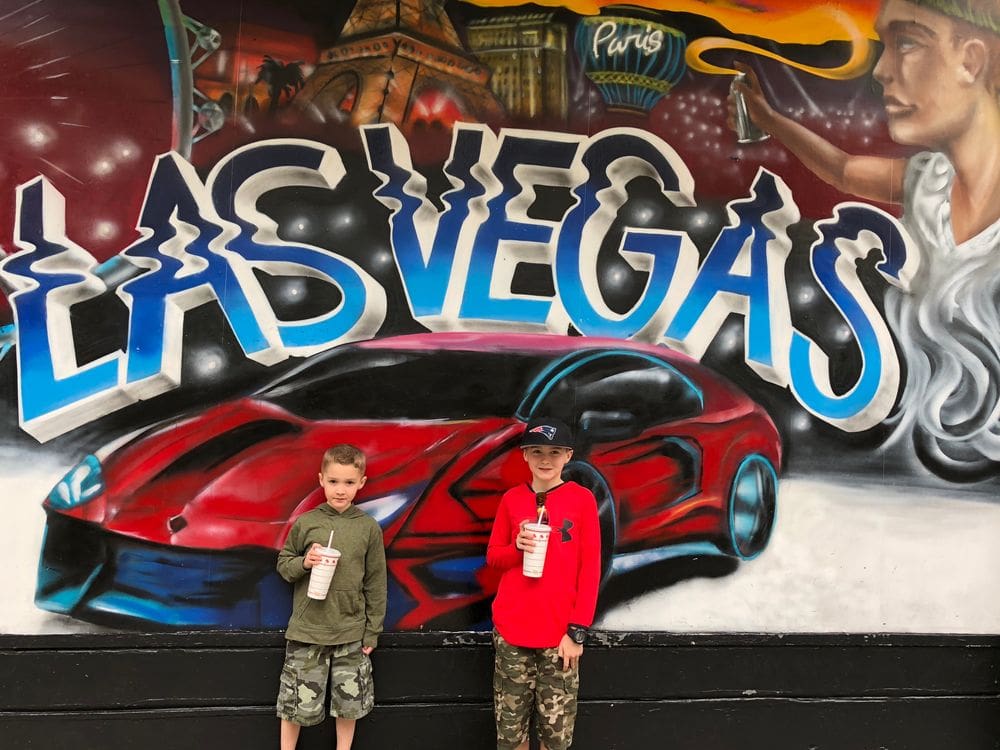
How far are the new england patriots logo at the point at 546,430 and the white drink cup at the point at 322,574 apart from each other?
1.14 m

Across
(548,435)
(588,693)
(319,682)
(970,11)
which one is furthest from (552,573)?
(970,11)

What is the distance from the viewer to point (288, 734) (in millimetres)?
3822

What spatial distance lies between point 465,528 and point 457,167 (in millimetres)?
2107

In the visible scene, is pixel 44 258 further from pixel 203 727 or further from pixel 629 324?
pixel 629 324

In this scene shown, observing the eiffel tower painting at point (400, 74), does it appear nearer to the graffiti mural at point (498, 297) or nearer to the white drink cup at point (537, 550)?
the graffiti mural at point (498, 297)

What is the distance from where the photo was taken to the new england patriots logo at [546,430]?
12.2 feet

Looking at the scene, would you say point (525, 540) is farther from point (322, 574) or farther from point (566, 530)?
point (322, 574)

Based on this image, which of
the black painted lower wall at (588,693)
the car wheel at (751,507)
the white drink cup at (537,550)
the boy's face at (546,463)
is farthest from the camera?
the car wheel at (751,507)

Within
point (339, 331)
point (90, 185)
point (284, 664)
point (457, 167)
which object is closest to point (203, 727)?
point (284, 664)

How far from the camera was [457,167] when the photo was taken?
4414 millimetres

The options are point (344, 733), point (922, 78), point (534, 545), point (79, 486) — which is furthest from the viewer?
point (922, 78)

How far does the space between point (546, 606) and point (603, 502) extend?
95 centimetres

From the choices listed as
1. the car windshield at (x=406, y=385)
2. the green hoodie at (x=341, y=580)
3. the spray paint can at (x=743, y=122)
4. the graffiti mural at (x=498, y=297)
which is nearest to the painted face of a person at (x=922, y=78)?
the graffiti mural at (x=498, y=297)

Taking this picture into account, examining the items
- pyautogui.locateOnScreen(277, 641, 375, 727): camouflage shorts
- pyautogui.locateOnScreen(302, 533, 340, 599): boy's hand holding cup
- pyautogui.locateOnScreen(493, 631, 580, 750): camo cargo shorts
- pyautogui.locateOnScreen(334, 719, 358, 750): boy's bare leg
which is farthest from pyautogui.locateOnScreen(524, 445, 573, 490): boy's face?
pyautogui.locateOnScreen(334, 719, 358, 750): boy's bare leg
